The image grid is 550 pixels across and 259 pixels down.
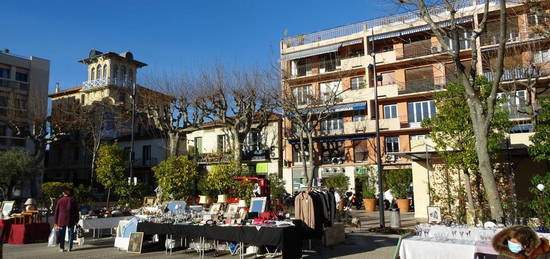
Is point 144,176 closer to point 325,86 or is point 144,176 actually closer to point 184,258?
point 325,86

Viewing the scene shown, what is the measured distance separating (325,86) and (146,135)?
19.1 m

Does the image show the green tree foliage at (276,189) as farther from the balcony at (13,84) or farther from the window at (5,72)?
the window at (5,72)

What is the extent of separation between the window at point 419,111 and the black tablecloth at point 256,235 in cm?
2367

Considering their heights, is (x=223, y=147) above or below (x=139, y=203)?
above

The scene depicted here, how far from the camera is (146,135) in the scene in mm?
41062

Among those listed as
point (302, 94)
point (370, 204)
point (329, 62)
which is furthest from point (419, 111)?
point (370, 204)

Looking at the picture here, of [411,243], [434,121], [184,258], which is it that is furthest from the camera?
[434,121]

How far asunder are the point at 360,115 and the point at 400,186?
8.65m

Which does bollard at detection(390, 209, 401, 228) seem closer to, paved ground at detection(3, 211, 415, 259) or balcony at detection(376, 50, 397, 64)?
paved ground at detection(3, 211, 415, 259)

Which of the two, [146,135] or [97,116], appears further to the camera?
[146,135]

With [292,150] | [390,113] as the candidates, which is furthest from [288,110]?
[390,113]

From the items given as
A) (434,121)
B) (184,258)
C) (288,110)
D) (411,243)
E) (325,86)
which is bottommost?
(184,258)

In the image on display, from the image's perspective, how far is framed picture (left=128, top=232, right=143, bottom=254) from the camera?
9.91 m

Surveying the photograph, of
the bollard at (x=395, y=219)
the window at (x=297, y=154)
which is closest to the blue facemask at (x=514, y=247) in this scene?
the bollard at (x=395, y=219)
